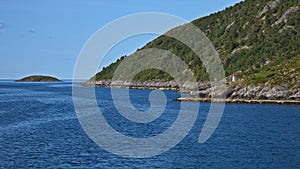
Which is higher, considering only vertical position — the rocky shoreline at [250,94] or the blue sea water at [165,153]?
the rocky shoreline at [250,94]

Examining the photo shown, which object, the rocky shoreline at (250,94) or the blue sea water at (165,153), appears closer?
the blue sea water at (165,153)

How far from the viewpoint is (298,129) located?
272 ft

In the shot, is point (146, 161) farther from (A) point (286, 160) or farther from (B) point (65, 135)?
(B) point (65, 135)

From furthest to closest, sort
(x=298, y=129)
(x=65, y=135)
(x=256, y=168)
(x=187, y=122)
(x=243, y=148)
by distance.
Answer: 1. (x=187, y=122)
2. (x=298, y=129)
3. (x=65, y=135)
4. (x=243, y=148)
5. (x=256, y=168)

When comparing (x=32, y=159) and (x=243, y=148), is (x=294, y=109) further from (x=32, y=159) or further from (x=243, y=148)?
(x=32, y=159)

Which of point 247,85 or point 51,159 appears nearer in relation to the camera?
point 51,159

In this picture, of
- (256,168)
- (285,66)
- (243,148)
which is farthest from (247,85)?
(256,168)

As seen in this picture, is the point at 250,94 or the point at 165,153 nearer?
the point at 165,153

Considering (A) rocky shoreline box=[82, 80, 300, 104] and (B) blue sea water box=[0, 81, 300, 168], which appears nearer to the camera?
(B) blue sea water box=[0, 81, 300, 168]

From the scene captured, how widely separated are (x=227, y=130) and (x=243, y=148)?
20.0m

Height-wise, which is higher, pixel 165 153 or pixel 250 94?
pixel 250 94

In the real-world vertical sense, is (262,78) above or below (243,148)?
above

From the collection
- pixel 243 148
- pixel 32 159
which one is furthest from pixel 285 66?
pixel 32 159

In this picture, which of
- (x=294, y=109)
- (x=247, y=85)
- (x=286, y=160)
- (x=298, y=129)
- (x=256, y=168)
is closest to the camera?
(x=256, y=168)
